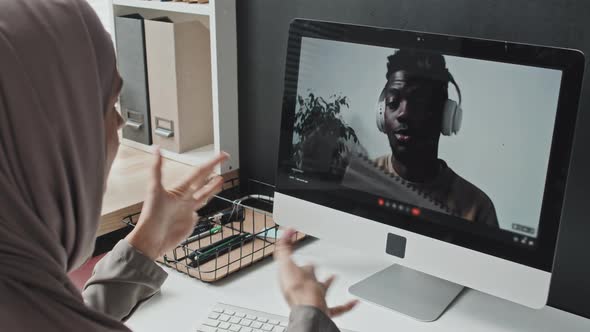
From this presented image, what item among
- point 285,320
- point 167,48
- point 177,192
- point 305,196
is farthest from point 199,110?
point 285,320

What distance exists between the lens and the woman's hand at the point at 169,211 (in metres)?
1.14

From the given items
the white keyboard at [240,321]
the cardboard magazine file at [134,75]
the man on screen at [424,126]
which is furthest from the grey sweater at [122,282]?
the cardboard magazine file at [134,75]

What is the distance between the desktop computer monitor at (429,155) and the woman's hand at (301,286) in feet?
0.85

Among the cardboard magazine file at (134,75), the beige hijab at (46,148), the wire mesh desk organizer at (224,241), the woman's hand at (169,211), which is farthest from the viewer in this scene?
the cardboard magazine file at (134,75)

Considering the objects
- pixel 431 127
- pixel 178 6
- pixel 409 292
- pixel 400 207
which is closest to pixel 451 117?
pixel 431 127

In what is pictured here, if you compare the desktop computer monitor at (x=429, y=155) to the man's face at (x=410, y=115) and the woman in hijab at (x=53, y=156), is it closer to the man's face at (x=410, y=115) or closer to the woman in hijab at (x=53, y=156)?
the man's face at (x=410, y=115)

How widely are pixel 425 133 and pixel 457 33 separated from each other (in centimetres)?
30

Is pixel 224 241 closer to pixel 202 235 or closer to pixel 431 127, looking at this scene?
pixel 202 235

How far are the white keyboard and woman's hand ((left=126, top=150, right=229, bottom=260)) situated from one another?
0.15m

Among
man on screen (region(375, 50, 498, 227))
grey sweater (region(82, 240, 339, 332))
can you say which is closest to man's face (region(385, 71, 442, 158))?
man on screen (region(375, 50, 498, 227))

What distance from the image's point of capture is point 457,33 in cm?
140

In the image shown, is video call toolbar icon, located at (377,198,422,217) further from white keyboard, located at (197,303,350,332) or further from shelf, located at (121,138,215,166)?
shelf, located at (121,138,215,166)

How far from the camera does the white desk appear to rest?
1245 mm

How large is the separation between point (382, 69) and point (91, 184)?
1.92 feet
